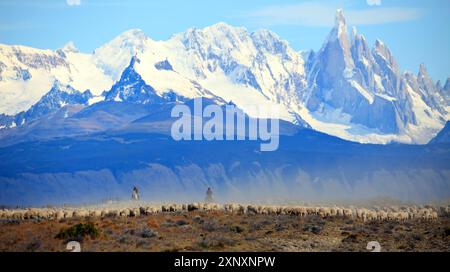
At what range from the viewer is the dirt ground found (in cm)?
8962

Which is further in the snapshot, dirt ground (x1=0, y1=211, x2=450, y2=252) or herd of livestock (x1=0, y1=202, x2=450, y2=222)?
herd of livestock (x1=0, y1=202, x2=450, y2=222)

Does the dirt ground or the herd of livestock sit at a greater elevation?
the herd of livestock

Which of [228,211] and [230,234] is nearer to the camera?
[230,234]

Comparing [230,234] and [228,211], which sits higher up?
[228,211]

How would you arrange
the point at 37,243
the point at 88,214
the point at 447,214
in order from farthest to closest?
the point at 447,214
the point at 88,214
the point at 37,243

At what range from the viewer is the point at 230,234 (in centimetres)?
9688

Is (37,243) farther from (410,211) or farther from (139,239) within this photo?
(410,211)

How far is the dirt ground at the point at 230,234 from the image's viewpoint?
8962 centimetres

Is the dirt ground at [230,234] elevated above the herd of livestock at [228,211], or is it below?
below

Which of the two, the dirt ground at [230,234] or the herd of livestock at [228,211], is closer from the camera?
the dirt ground at [230,234]
